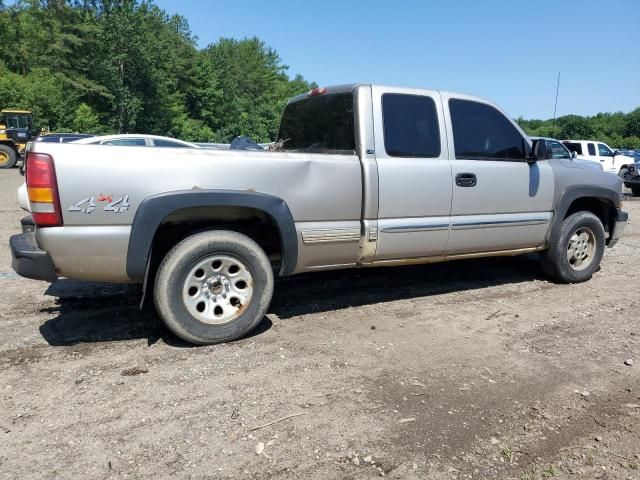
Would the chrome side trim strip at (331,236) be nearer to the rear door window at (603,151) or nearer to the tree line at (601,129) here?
the rear door window at (603,151)

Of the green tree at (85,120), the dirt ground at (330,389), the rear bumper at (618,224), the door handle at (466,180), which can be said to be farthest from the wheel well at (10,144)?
the rear bumper at (618,224)

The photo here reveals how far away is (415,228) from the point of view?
4.46 metres

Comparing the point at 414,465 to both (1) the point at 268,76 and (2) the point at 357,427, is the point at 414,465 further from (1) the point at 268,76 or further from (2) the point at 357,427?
(1) the point at 268,76

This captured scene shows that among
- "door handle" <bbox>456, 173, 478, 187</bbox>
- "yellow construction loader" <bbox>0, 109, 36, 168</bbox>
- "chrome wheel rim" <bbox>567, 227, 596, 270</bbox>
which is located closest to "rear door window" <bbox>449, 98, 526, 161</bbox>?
"door handle" <bbox>456, 173, 478, 187</bbox>

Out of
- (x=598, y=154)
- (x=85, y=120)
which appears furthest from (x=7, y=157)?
(x=598, y=154)

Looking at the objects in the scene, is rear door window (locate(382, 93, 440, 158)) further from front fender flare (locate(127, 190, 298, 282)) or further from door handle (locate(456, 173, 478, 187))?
front fender flare (locate(127, 190, 298, 282))

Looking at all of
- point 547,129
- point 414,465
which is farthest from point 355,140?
point 547,129

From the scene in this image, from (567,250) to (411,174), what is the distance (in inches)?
96.0

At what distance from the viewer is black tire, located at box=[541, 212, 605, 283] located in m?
5.49

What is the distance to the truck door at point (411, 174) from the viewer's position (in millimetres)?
4305

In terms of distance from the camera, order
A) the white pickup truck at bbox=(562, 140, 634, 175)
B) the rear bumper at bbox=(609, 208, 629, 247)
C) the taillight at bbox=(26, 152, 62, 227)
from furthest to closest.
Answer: the white pickup truck at bbox=(562, 140, 634, 175) → the rear bumper at bbox=(609, 208, 629, 247) → the taillight at bbox=(26, 152, 62, 227)

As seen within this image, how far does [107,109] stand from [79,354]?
47.1 m

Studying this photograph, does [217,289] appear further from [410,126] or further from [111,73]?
[111,73]

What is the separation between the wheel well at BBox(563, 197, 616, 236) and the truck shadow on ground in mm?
895
